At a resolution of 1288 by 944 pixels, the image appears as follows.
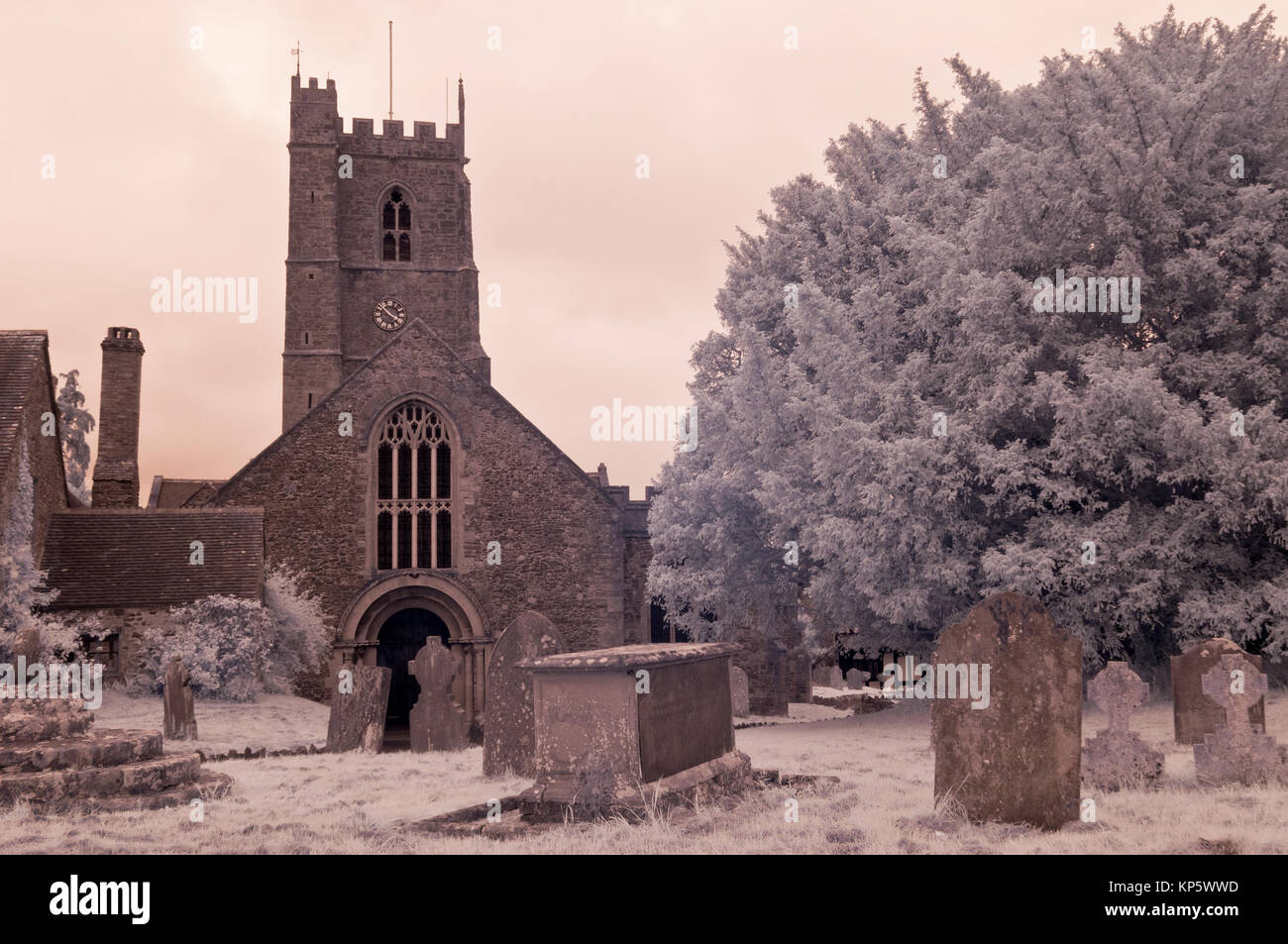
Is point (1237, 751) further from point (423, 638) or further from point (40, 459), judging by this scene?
point (40, 459)

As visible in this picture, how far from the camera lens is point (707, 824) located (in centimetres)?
804

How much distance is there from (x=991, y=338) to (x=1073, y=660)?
30.6 ft

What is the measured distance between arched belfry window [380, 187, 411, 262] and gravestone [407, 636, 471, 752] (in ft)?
89.3

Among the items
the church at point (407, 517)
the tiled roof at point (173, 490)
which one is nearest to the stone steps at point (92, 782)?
the church at point (407, 517)

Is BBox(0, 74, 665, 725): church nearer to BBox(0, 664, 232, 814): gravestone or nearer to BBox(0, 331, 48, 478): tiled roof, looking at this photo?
BBox(0, 331, 48, 478): tiled roof

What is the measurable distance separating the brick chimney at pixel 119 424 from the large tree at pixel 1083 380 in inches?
729

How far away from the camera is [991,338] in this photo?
53.7 ft

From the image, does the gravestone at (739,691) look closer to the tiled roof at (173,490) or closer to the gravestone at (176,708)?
the gravestone at (176,708)

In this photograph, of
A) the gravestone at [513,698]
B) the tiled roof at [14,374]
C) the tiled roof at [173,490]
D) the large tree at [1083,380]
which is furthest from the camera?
the tiled roof at [173,490]

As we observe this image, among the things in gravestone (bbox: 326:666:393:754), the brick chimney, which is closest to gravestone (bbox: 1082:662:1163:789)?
gravestone (bbox: 326:666:393:754)

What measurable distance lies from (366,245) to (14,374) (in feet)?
63.4

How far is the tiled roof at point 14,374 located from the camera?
66.8 feet

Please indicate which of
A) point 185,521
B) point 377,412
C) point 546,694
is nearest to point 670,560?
point 377,412

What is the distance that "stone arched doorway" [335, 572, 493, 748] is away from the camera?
27047 mm
